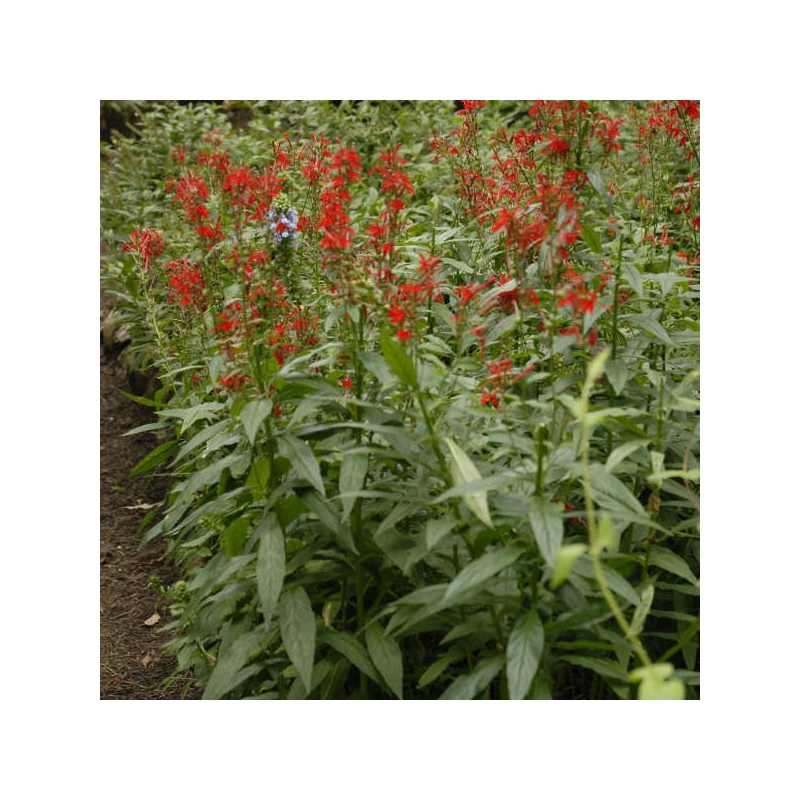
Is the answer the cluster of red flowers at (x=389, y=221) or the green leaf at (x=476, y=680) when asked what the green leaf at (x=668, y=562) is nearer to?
the green leaf at (x=476, y=680)

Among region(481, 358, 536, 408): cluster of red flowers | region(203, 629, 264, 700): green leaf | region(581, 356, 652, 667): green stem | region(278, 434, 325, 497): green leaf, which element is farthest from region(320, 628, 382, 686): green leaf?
region(581, 356, 652, 667): green stem

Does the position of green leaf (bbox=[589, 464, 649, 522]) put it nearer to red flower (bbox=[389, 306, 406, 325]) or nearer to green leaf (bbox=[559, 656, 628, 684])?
green leaf (bbox=[559, 656, 628, 684])

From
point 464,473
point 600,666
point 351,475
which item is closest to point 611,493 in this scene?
point 464,473

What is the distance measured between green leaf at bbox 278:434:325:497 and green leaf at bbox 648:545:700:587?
746 millimetres

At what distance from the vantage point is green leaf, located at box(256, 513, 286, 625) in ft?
6.01

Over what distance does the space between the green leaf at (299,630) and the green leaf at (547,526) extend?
0.61 metres

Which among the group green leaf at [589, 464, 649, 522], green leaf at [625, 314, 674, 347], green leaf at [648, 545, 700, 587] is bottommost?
green leaf at [648, 545, 700, 587]

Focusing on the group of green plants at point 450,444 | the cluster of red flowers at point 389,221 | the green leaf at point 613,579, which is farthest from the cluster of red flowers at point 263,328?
the green leaf at point 613,579

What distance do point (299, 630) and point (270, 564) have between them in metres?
0.17

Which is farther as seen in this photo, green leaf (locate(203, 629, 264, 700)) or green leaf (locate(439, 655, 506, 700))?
green leaf (locate(203, 629, 264, 700))

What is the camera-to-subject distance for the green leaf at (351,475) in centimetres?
179

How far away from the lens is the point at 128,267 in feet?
13.3

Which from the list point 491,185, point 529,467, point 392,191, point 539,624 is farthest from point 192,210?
point 539,624

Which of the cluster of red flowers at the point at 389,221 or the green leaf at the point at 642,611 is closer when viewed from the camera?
the green leaf at the point at 642,611
